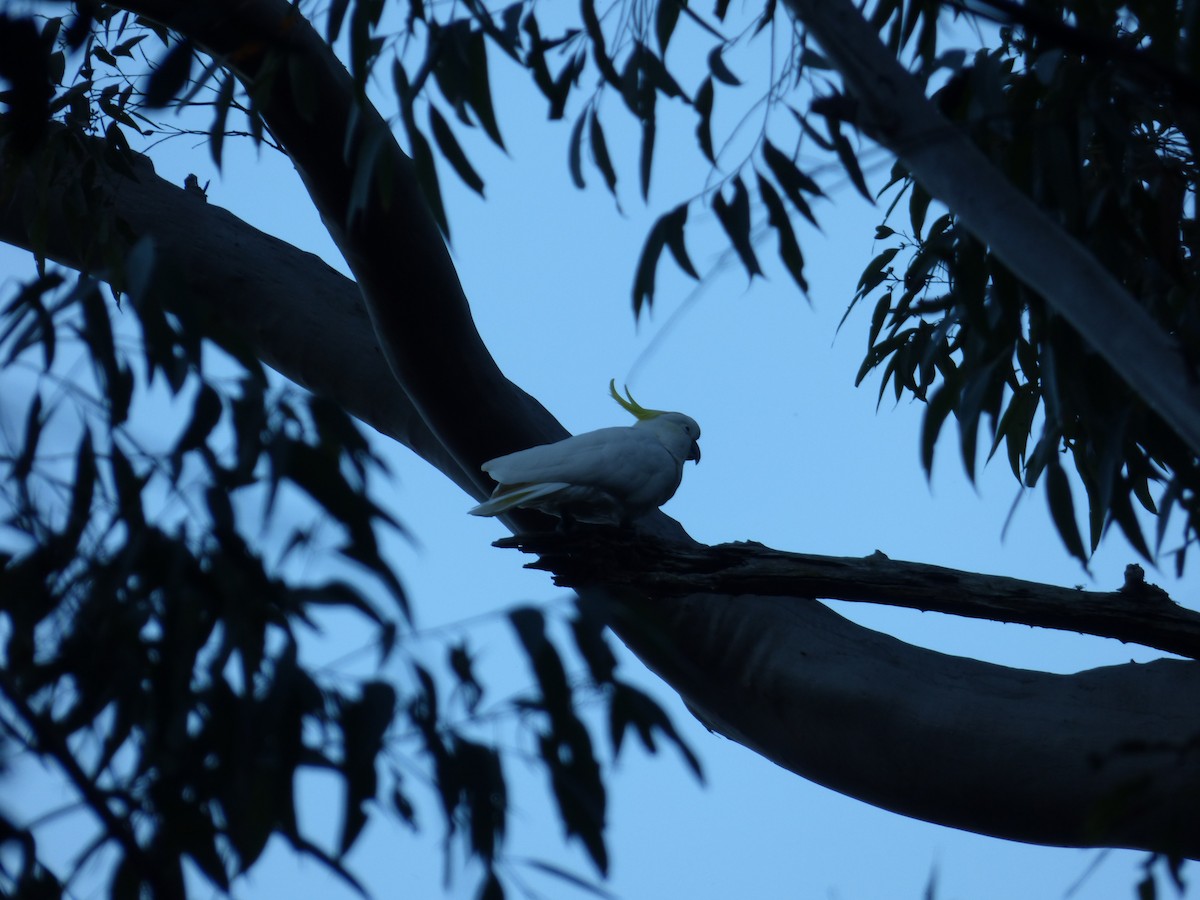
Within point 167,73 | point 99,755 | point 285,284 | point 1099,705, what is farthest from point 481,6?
point 1099,705

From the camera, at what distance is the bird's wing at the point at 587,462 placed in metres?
2.05

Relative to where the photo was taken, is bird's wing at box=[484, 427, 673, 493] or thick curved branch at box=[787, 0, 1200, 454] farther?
bird's wing at box=[484, 427, 673, 493]

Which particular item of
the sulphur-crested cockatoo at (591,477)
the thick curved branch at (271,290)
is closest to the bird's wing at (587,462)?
the sulphur-crested cockatoo at (591,477)

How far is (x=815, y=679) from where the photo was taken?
1.96 metres

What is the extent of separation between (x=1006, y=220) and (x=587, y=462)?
110 centimetres

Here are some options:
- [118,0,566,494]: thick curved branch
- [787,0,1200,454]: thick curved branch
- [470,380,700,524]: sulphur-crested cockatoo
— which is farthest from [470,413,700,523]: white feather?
[787,0,1200,454]: thick curved branch

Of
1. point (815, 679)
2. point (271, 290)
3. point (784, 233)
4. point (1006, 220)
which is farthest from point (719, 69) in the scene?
point (271, 290)

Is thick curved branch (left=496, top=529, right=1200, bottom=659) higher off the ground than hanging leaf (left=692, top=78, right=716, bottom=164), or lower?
lower

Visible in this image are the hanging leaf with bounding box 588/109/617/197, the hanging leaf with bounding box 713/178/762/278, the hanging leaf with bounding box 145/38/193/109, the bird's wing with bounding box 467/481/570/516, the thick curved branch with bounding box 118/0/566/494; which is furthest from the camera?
the bird's wing with bounding box 467/481/570/516

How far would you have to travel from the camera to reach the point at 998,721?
72.3 inches

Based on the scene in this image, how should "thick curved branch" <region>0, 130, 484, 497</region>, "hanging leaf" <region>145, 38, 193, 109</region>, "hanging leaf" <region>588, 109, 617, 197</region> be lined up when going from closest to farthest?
"hanging leaf" <region>145, 38, 193, 109</region>, "hanging leaf" <region>588, 109, 617, 197</region>, "thick curved branch" <region>0, 130, 484, 497</region>

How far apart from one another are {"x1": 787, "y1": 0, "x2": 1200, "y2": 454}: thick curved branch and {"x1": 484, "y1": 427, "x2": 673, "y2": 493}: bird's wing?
1015 millimetres

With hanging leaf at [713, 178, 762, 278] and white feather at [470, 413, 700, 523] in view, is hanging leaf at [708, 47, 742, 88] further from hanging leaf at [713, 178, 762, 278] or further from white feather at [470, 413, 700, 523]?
white feather at [470, 413, 700, 523]

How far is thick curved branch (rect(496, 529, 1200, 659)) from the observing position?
1.63 m
